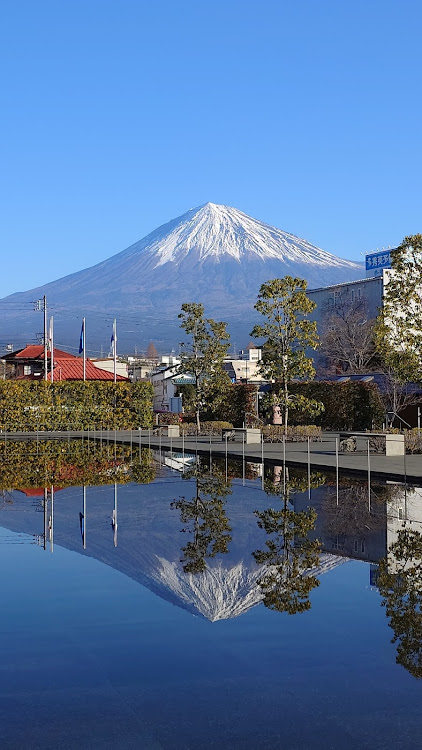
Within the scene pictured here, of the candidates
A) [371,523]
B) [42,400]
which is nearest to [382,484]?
[371,523]

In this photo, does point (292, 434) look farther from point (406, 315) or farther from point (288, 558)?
point (288, 558)

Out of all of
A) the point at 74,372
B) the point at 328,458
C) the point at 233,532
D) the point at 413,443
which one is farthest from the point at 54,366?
the point at 233,532

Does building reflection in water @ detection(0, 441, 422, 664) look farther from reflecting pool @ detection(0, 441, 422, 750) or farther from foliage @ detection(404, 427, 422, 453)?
foliage @ detection(404, 427, 422, 453)

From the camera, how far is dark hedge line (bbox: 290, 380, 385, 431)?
45219 mm

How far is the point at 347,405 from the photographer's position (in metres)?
46.2

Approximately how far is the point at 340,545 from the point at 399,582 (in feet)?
7.87

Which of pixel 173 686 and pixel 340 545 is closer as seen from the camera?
pixel 173 686

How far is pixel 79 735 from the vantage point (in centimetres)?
532

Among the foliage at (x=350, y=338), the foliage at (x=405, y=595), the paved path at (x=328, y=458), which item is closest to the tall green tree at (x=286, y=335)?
the paved path at (x=328, y=458)

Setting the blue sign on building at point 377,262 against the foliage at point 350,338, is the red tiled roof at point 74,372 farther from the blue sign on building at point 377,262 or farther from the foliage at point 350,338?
the blue sign on building at point 377,262

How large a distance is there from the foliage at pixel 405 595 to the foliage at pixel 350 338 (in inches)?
2582

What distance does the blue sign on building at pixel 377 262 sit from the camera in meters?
95.9

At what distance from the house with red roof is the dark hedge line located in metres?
28.6

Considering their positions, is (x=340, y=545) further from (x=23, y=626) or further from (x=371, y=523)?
(x=23, y=626)
